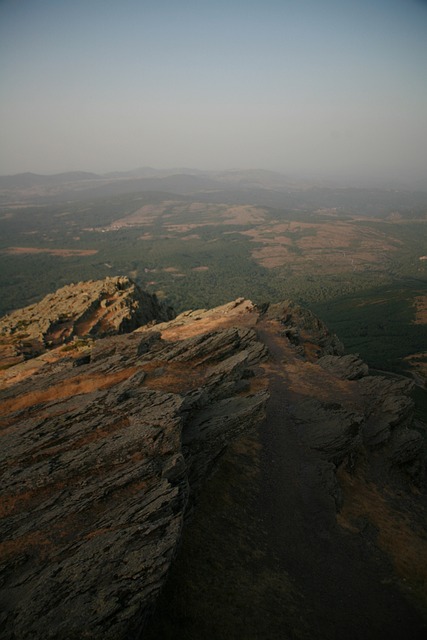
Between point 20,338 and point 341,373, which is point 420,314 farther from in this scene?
point 20,338

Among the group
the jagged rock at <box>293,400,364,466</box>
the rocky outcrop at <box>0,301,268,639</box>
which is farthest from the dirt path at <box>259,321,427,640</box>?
the rocky outcrop at <box>0,301,268,639</box>

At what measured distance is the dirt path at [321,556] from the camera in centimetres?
1619

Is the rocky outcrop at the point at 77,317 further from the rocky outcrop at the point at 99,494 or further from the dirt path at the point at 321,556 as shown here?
the dirt path at the point at 321,556

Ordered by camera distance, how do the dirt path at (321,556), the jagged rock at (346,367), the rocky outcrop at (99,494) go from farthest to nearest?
the jagged rock at (346,367) → the dirt path at (321,556) → the rocky outcrop at (99,494)

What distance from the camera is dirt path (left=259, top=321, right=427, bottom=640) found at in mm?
16188

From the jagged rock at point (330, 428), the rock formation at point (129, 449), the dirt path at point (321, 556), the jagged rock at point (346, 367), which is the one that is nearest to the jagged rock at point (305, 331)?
the jagged rock at point (346, 367)

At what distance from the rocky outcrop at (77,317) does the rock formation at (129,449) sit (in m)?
14.1

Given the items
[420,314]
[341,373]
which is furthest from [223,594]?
[420,314]

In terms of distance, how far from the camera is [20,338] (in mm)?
60969

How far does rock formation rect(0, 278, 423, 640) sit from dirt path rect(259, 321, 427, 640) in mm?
1898

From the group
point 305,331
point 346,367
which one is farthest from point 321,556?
point 305,331

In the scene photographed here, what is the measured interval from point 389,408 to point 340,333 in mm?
104792

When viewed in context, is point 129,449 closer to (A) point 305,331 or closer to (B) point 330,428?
(B) point 330,428

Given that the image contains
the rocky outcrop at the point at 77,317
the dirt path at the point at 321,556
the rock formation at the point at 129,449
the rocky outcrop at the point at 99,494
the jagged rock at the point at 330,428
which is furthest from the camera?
the rocky outcrop at the point at 77,317
